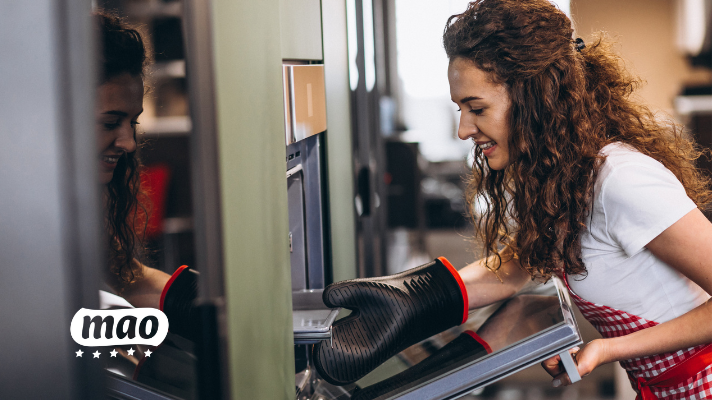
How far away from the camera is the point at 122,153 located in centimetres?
45

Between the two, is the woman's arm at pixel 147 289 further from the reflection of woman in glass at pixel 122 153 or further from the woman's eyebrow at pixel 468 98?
the woman's eyebrow at pixel 468 98

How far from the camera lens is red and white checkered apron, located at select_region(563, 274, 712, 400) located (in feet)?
3.55

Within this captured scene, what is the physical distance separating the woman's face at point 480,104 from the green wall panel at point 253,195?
0.41 metres

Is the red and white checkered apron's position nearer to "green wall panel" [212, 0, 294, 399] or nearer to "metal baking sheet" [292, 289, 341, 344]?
"metal baking sheet" [292, 289, 341, 344]

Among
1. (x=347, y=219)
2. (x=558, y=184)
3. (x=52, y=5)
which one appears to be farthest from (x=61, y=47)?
(x=347, y=219)

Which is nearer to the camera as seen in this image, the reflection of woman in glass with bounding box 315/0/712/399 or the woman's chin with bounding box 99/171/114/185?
the woman's chin with bounding box 99/171/114/185

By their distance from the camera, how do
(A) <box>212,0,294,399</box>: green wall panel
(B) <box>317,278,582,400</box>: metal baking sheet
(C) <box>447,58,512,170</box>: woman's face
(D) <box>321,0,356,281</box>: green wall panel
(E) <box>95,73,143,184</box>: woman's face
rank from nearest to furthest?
(E) <box>95,73,143,184</box>: woman's face < (A) <box>212,0,294,399</box>: green wall panel < (B) <box>317,278,582,400</box>: metal baking sheet < (C) <box>447,58,512,170</box>: woman's face < (D) <box>321,0,356,281</box>: green wall panel

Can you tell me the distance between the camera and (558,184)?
3.56ft

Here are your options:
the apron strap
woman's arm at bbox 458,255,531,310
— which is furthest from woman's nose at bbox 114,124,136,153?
the apron strap

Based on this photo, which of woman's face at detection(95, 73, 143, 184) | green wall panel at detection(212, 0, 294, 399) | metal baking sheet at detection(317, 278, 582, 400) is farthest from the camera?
metal baking sheet at detection(317, 278, 582, 400)

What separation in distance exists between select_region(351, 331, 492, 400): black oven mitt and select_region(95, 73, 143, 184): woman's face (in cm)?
56

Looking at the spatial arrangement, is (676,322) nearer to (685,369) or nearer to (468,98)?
(685,369)

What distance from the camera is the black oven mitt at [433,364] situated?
0.86m

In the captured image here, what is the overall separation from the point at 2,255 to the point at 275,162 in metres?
0.36
